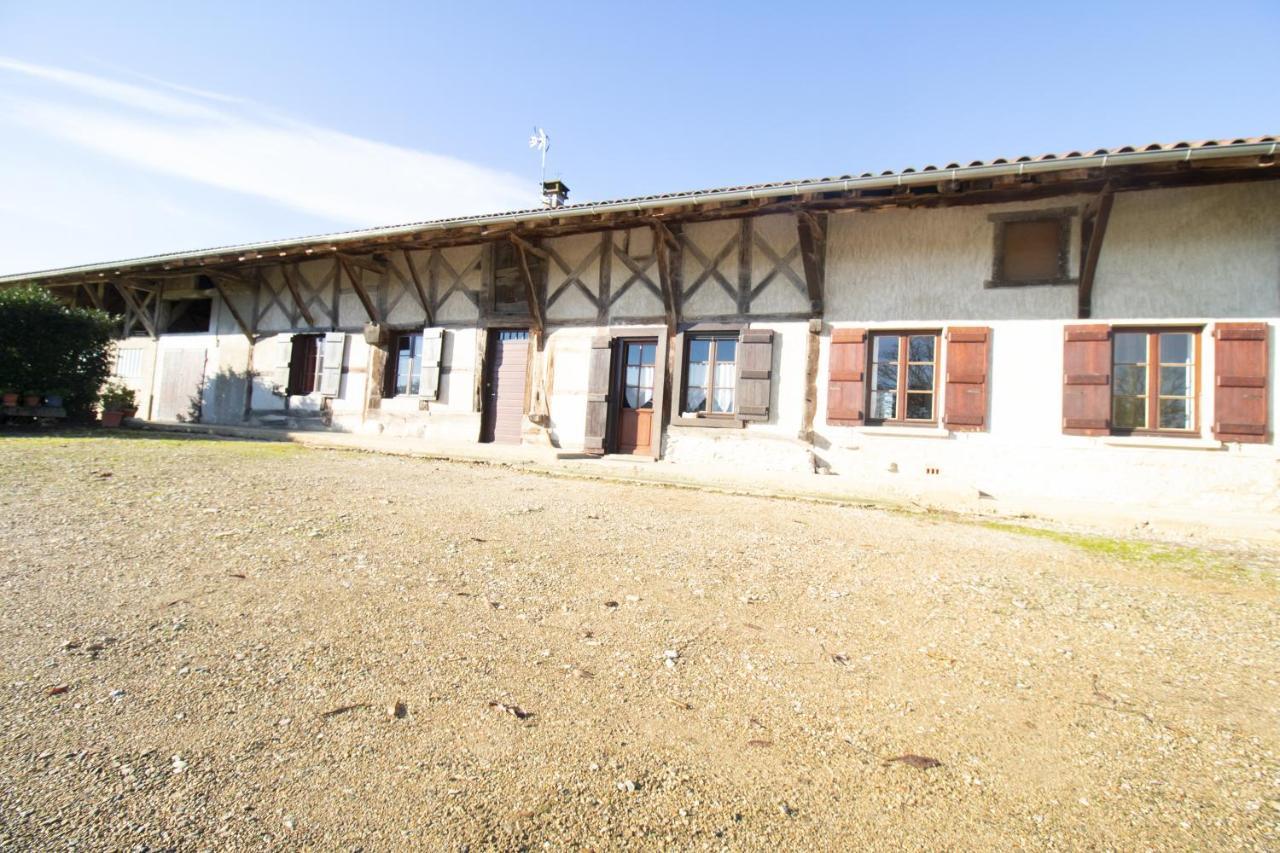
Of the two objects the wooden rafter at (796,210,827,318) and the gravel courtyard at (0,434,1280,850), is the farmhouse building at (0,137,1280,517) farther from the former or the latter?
the gravel courtyard at (0,434,1280,850)

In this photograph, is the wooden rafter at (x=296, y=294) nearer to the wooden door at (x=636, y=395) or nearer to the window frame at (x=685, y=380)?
the wooden door at (x=636, y=395)

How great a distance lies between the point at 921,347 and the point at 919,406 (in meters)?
0.75

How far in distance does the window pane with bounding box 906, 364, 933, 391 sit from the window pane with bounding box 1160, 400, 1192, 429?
7.61 feet

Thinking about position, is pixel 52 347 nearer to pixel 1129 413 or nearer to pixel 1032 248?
pixel 1032 248

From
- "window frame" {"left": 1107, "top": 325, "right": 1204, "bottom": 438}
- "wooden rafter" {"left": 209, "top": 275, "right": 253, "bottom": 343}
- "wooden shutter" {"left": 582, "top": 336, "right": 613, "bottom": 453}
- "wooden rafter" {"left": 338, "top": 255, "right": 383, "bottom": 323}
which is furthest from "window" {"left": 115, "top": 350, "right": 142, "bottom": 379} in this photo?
"window frame" {"left": 1107, "top": 325, "right": 1204, "bottom": 438}

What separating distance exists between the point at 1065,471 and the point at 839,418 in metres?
2.49

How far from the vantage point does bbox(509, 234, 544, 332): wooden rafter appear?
9.30m

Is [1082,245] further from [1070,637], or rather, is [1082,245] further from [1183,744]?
[1183,744]

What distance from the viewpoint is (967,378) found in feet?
23.2

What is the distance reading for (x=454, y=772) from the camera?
167cm

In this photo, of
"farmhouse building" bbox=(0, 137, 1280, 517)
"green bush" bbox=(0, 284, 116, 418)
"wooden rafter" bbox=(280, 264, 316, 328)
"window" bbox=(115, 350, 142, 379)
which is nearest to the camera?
"farmhouse building" bbox=(0, 137, 1280, 517)

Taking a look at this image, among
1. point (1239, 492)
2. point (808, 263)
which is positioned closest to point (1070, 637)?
point (1239, 492)

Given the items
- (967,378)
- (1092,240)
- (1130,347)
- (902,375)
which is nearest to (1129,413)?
(1130,347)

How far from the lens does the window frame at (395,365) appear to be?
10945 mm
